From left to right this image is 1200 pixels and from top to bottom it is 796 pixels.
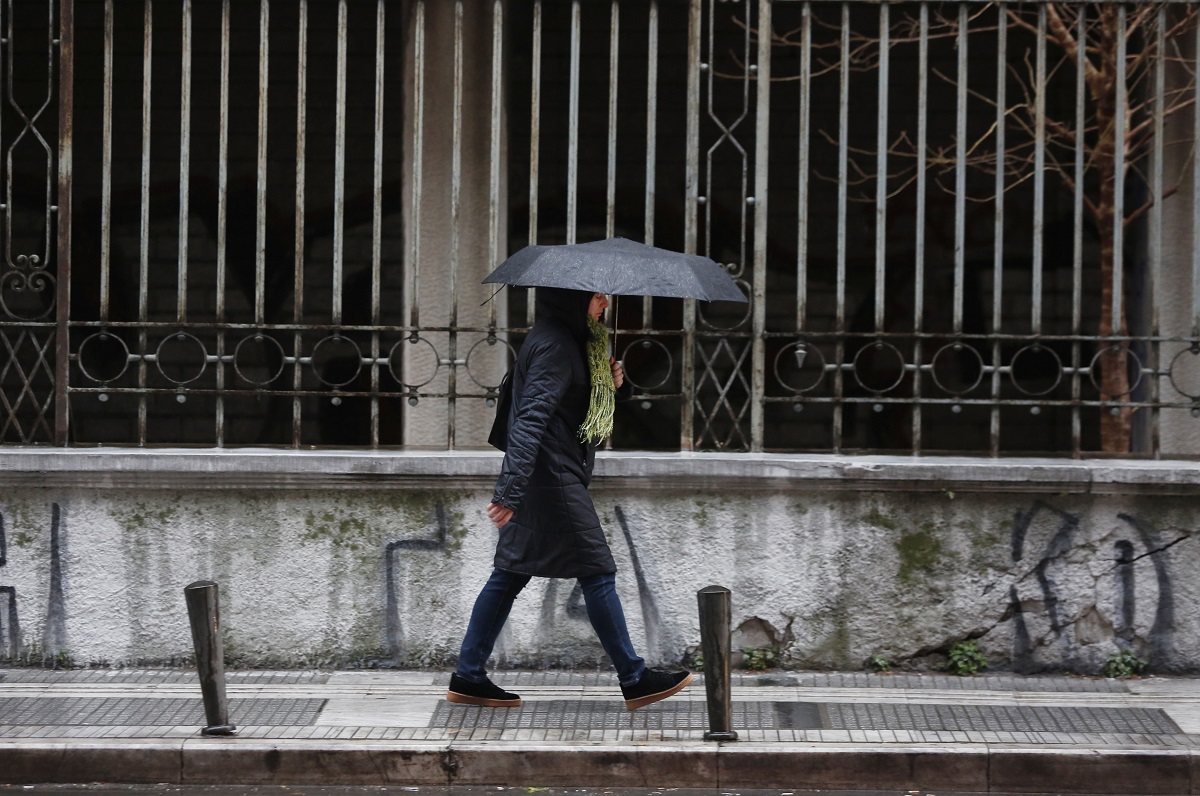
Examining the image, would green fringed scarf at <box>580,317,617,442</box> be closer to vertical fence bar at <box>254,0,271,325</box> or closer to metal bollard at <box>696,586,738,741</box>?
metal bollard at <box>696,586,738,741</box>

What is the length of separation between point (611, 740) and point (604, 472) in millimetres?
1559

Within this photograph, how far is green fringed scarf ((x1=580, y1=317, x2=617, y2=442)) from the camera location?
620cm

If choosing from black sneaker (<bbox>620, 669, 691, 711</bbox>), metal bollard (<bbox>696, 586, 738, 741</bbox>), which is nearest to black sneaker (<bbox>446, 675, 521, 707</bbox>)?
black sneaker (<bbox>620, 669, 691, 711</bbox>)

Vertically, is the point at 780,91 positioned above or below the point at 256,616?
above

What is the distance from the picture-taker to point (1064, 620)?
703 cm

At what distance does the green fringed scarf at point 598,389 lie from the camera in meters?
6.20

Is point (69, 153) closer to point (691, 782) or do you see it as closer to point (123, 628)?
point (123, 628)

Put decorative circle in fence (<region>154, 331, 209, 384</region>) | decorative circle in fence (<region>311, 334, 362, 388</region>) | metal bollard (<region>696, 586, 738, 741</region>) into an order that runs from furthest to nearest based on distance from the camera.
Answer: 1. decorative circle in fence (<region>311, 334, 362, 388</region>)
2. decorative circle in fence (<region>154, 331, 209, 384</region>)
3. metal bollard (<region>696, 586, 738, 741</region>)

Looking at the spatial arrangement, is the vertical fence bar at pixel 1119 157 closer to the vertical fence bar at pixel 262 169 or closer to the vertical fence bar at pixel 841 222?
the vertical fence bar at pixel 841 222

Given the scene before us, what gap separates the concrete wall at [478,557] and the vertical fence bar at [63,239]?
34cm

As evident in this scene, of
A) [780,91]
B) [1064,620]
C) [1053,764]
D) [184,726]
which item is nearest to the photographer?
[1053,764]

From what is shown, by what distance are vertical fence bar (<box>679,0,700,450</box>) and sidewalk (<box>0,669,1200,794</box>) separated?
1.33m

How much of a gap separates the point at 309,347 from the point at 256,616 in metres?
5.33

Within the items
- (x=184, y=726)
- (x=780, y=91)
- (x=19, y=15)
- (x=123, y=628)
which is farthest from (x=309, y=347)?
(x=184, y=726)
